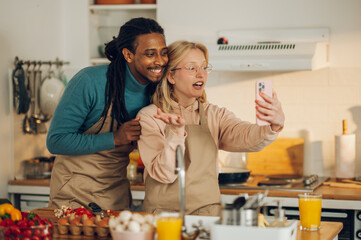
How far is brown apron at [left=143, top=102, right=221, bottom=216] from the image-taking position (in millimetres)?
2254

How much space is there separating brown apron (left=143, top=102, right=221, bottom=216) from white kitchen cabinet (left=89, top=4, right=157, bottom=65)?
200cm

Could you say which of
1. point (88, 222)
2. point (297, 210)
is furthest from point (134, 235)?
point (297, 210)

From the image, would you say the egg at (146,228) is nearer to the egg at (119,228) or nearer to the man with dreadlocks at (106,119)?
the egg at (119,228)

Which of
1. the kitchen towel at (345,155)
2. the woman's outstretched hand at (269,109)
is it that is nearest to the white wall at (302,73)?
the kitchen towel at (345,155)

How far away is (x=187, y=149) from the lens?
7.62 ft

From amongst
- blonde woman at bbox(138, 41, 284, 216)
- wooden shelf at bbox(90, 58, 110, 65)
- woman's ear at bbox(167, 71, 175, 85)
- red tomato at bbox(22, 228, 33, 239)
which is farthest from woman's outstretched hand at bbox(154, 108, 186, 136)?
wooden shelf at bbox(90, 58, 110, 65)

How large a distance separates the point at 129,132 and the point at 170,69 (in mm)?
344

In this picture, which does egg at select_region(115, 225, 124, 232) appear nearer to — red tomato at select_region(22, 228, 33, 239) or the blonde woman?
red tomato at select_region(22, 228, 33, 239)

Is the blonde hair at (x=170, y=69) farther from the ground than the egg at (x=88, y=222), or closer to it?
farther from the ground

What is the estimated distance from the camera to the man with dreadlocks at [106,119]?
2396 mm

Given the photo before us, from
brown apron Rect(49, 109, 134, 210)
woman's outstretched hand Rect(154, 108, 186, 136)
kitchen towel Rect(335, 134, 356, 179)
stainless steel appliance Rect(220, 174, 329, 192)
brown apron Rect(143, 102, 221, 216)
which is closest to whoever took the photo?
woman's outstretched hand Rect(154, 108, 186, 136)

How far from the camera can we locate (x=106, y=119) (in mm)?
2492

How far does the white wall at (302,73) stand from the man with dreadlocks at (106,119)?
1.48 m

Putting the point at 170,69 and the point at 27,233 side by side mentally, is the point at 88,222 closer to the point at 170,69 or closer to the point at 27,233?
the point at 27,233
